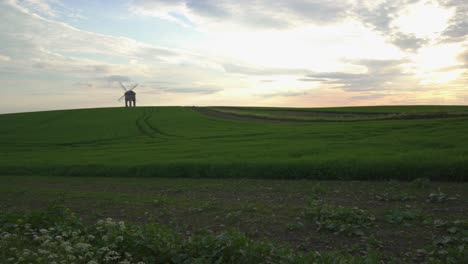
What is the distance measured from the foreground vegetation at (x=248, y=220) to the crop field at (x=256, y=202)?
1.7 inches

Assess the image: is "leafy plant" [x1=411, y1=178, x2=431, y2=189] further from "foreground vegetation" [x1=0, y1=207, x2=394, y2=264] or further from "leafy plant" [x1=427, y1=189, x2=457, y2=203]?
"foreground vegetation" [x1=0, y1=207, x2=394, y2=264]

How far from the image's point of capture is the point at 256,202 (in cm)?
1553

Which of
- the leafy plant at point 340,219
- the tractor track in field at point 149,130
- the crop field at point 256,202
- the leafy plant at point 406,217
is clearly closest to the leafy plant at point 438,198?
the crop field at point 256,202

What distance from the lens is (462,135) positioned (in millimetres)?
26922

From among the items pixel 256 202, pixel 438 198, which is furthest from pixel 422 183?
pixel 256 202

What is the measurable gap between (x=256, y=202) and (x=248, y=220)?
2726 millimetres

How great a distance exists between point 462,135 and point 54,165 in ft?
99.5

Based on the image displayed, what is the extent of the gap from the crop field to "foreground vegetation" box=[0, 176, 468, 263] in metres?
0.04

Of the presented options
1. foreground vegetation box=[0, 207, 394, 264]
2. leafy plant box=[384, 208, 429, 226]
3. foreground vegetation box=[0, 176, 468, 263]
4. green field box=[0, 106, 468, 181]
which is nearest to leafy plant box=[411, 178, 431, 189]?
foreground vegetation box=[0, 176, 468, 263]

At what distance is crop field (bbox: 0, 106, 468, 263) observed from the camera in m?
8.41

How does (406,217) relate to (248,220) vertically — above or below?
above

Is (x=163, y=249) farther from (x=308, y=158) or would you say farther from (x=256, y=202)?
(x=308, y=158)

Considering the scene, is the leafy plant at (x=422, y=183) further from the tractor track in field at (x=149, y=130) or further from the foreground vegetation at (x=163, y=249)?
the tractor track in field at (x=149, y=130)

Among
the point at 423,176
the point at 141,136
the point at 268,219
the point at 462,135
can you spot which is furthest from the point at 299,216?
the point at 141,136
